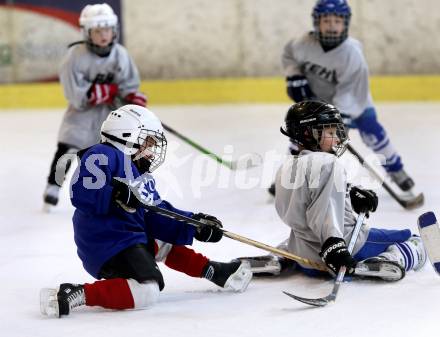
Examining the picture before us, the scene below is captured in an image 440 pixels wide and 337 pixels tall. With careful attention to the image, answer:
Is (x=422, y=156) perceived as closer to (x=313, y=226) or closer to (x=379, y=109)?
(x=379, y=109)

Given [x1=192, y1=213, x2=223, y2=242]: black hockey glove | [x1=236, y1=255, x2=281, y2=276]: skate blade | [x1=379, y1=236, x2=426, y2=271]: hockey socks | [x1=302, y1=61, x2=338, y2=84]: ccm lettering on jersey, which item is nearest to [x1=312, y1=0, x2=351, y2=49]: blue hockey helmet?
[x1=302, y1=61, x2=338, y2=84]: ccm lettering on jersey

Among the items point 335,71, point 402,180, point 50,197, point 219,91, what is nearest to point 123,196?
point 50,197

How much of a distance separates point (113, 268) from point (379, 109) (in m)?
4.76

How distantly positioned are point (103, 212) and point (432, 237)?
1056mm

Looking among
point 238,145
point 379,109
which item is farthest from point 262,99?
point 238,145

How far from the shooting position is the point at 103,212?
313 cm

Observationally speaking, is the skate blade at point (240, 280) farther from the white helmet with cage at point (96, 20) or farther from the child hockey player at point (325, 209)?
the white helmet with cage at point (96, 20)

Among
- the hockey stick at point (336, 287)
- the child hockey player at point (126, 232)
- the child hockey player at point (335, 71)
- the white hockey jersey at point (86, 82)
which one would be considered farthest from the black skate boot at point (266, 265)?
the white hockey jersey at point (86, 82)

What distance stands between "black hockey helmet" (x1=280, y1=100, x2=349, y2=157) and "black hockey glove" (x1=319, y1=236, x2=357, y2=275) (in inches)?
14.0

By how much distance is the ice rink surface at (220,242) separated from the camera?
9.76 feet

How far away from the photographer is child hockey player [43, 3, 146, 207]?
504 centimetres

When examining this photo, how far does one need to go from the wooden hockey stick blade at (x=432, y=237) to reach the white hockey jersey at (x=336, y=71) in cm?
163

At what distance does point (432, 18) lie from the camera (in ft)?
26.1

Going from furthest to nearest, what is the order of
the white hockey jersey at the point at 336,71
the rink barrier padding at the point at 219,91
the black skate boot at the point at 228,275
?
1. the rink barrier padding at the point at 219,91
2. the white hockey jersey at the point at 336,71
3. the black skate boot at the point at 228,275
